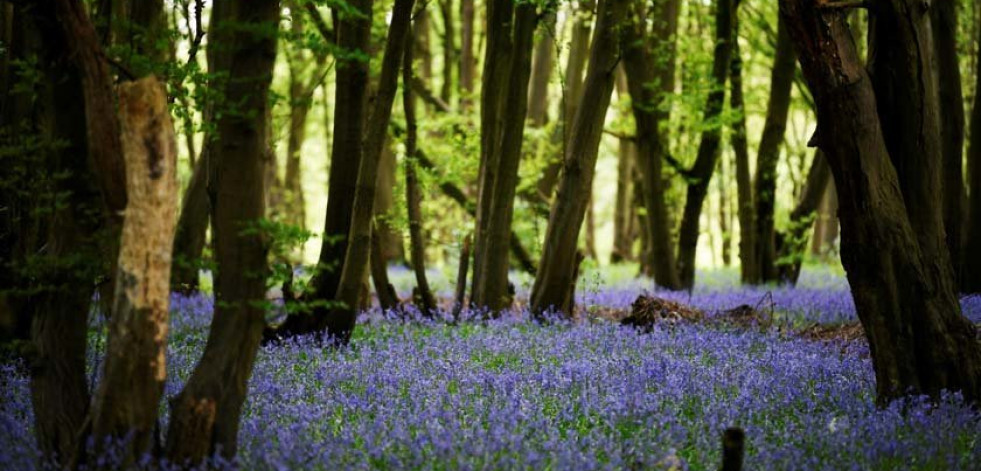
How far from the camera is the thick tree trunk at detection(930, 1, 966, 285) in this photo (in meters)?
13.1

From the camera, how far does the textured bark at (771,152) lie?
60.6 feet

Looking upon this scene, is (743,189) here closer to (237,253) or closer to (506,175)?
(506,175)

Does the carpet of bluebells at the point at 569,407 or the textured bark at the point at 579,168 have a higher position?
the textured bark at the point at 579,168

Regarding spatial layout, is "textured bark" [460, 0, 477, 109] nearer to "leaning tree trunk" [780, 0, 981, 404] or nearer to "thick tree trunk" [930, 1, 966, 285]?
"thick tree trunk" [930, 1, 966, 285]

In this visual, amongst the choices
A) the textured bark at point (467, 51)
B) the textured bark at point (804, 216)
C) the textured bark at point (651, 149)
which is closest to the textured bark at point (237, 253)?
the textured bark at point (651, 149)

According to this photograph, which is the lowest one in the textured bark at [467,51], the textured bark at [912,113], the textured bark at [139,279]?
the textured bark at [139,279]

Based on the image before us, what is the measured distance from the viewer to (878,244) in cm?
684

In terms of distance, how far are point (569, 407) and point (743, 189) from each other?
45.5 ft

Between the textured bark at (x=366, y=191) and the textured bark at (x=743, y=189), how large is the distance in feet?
33.4

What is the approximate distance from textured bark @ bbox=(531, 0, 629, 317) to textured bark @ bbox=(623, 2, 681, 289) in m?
5.07

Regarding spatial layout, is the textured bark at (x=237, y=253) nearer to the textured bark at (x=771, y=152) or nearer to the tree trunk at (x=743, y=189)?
the textured bark at (x=771, y=152)

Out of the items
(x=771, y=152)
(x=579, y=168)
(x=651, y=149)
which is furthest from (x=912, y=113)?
(x=771, y=152)

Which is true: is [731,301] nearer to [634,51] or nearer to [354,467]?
[634,51]

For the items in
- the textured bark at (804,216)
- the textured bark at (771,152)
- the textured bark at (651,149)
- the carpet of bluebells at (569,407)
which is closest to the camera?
the carpet of bluebells at (569,407)
